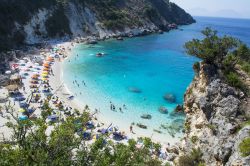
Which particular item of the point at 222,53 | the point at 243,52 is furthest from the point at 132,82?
the point at 222,53

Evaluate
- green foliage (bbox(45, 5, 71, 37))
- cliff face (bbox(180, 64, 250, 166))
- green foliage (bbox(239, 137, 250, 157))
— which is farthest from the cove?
green foliage (bbox(239, 137, 250, 157))

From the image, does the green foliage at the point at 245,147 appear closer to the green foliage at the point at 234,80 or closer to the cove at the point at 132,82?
the green foliage at the point at 234,80

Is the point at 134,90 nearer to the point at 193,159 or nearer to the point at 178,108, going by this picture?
the point at 178,108

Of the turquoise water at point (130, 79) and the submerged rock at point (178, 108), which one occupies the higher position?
the turquoise water at point (130, 79)

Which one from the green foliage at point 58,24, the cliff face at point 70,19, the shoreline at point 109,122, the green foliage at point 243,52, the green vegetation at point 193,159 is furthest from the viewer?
the green foliage at point 58,24

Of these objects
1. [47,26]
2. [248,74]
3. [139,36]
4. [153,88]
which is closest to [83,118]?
[248,74]

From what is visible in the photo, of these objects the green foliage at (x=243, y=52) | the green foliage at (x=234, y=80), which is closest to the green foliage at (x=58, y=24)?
the green foliage at (x=243, y=52)
